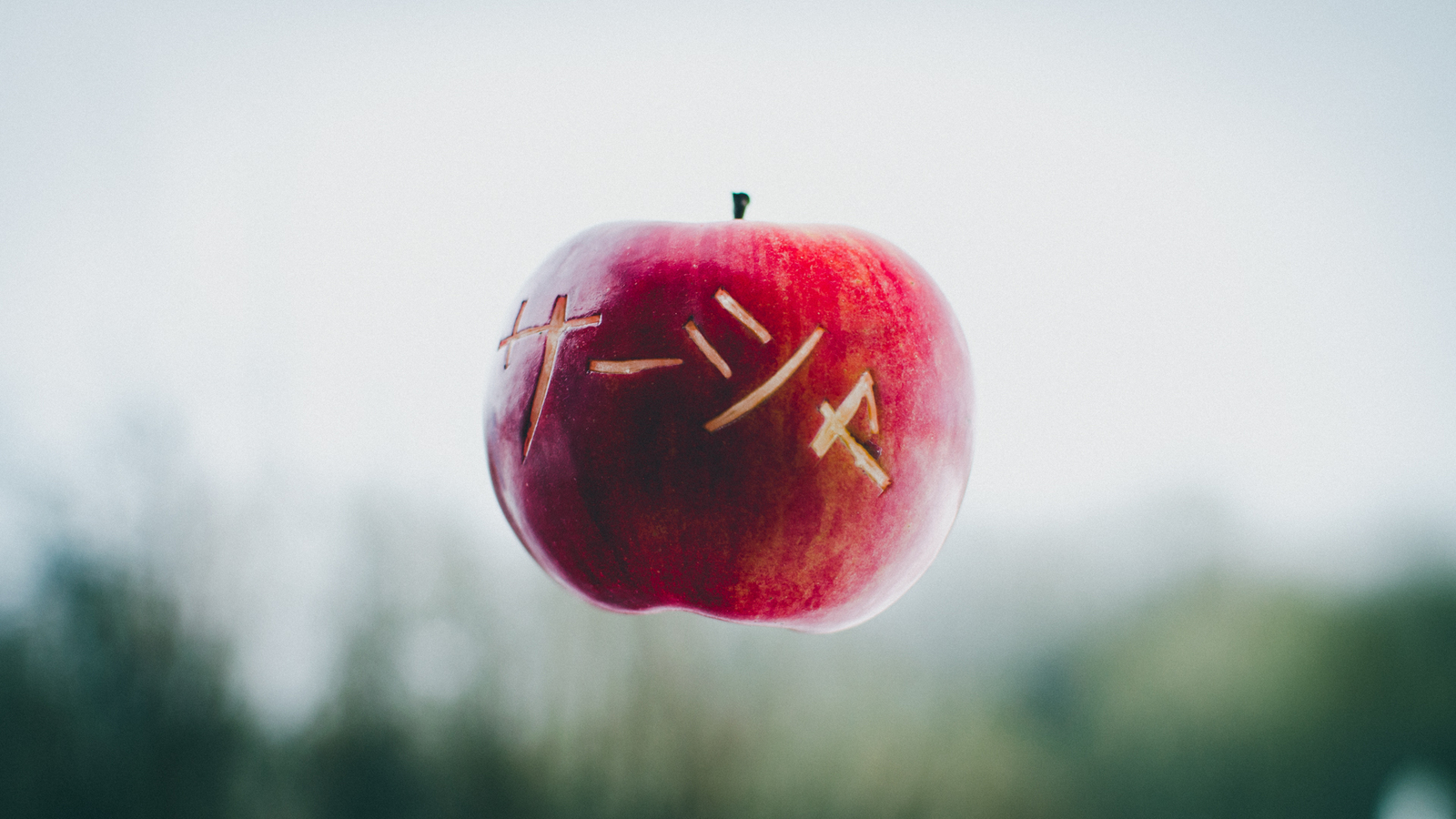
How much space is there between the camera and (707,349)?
40cm

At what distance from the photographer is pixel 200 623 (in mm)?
1561

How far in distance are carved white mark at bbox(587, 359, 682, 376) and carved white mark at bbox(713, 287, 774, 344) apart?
0.12ft

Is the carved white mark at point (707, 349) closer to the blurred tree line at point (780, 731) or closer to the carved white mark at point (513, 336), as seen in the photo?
the carved white mark at point (513, 336)

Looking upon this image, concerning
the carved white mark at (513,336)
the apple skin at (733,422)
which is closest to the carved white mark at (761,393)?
the apple skin at (733,422)

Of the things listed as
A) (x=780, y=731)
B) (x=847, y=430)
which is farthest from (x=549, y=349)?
(x=780, y=731)

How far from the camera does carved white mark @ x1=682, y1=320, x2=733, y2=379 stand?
400 millimetres

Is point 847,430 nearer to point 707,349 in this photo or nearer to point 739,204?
point 707,349

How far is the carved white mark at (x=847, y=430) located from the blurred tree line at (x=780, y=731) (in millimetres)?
1403

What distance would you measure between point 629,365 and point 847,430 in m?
0.11

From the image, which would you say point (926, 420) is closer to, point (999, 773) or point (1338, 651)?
point (999, 773)

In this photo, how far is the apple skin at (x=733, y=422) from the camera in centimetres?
40

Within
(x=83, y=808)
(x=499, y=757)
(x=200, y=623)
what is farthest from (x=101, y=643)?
(x=499, y=757)

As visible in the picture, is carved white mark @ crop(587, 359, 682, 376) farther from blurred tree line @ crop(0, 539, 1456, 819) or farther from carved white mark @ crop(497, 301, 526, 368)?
blurred tree line @ crop(0, 539, 1456, 819)

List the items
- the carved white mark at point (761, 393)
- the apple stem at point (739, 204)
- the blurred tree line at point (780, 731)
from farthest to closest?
the blurred tree line at point (780, 731), the apple stem at point (739, 204), the carved white mark at point (761, 393)
